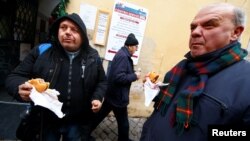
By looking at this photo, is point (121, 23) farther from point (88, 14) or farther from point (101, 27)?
point (88, 14)

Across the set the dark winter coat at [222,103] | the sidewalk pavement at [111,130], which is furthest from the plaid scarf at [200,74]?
the sidewalk pavement at [111,130]

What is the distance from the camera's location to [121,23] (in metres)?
5.18

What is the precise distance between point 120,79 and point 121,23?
1803 mm

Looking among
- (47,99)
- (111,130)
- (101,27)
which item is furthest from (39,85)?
(101,27)

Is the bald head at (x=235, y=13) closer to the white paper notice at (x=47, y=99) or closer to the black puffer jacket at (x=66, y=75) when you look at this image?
the black puffer jacket at (x=66, y=75)

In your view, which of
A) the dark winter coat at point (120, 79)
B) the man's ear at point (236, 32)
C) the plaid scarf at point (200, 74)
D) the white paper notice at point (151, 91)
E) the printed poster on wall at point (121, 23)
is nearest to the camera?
the plaid scarf at point (200, 74)

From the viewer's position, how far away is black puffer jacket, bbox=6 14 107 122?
2.31m

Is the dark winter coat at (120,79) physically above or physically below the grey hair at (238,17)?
below

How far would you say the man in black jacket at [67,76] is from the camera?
2.32m

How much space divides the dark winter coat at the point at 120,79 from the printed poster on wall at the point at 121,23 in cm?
112

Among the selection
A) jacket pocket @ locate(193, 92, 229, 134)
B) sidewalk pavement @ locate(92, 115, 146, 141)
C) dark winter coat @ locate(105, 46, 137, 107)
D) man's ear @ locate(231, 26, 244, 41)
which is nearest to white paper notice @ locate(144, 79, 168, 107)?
jacket pocket @ locate(193, 92, 229, 134)

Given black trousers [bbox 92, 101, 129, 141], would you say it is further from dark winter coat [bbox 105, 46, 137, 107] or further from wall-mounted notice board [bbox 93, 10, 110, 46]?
wall-mounted notice board [bbox 93, 10, 110, 46]

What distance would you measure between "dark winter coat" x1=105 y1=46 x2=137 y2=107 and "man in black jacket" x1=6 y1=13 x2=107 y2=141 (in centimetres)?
134

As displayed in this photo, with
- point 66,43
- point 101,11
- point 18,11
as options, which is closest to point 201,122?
point 66,43
